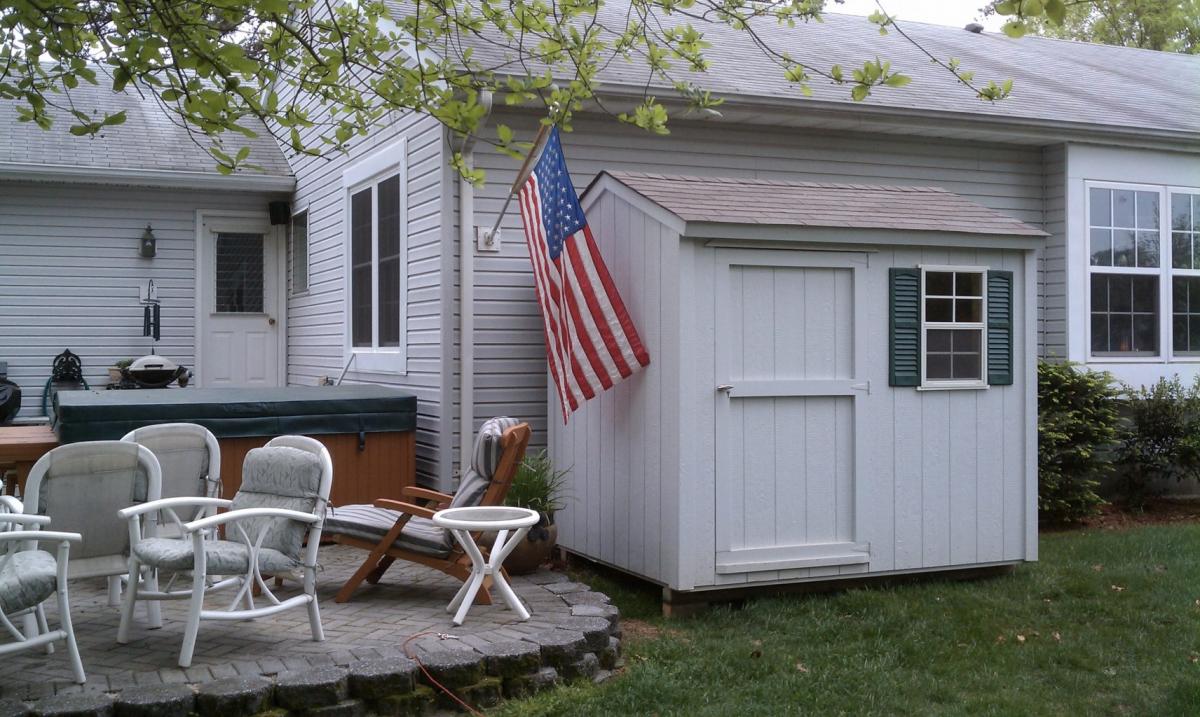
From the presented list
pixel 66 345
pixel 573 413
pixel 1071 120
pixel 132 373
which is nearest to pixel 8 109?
pixel 66 345

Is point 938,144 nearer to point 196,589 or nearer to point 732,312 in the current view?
point 732,312

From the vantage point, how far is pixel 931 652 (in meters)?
5.80

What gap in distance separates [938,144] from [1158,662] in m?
5.73

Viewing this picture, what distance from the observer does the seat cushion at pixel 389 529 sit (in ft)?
20.1

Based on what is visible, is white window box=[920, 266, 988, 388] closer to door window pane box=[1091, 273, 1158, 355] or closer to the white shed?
the white shed

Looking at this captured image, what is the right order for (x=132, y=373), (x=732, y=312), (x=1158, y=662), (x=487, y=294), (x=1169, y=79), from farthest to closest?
(x=1169, y=79) → (x=132, y=373) → (x=487, y=294) → (x=732, y=312) → (x=1158, y=662)

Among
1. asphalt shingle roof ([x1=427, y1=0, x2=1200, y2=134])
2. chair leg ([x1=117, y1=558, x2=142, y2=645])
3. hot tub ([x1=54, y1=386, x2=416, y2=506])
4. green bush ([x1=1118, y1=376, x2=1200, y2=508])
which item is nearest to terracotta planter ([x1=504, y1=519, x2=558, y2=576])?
hot tub ([x1=54, y1=386, x2=416, y2=506])

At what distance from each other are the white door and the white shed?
6599 mm

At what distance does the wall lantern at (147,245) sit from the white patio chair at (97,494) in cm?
756

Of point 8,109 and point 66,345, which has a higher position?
point 8,109

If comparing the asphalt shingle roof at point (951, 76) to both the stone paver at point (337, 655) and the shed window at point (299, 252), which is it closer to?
the shed window at point (299, 252)


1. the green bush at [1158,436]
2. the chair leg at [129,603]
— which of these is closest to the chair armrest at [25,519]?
the chair leg at [129,603]

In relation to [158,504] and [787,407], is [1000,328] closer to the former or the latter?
[787,407]

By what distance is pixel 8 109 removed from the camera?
42.0 ft
